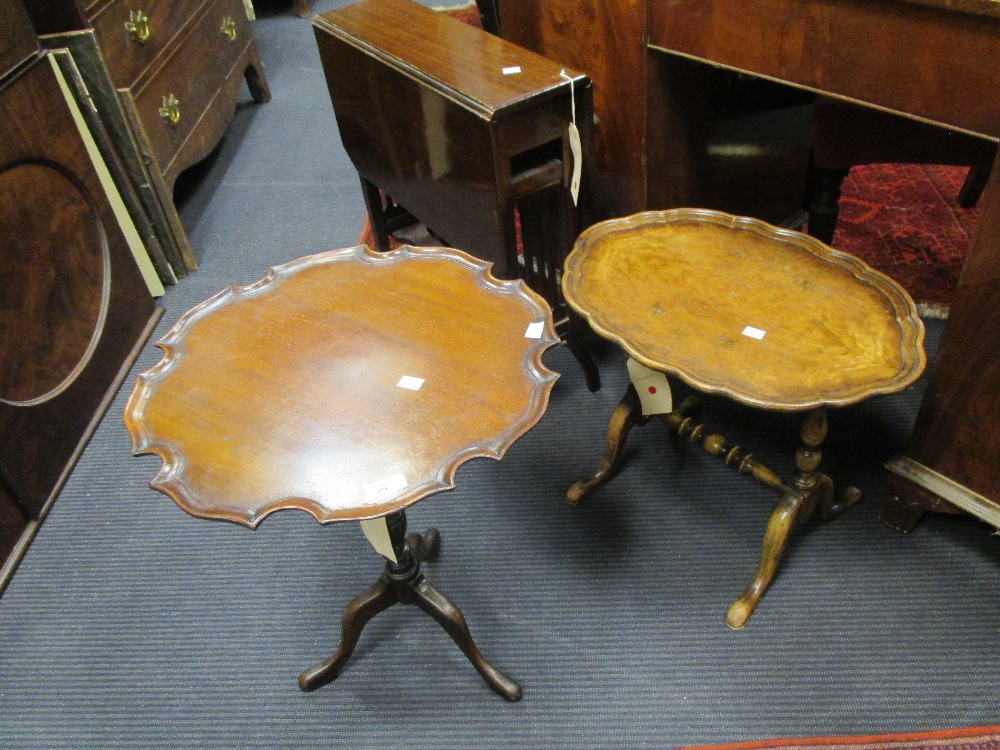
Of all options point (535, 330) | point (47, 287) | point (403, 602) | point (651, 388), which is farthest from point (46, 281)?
point (651, 388)

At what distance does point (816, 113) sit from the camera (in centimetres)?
181

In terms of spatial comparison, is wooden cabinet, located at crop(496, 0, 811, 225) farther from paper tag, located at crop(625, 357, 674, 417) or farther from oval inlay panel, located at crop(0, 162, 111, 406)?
oval inlay panel, located at crop(0, 162, 111, 406)

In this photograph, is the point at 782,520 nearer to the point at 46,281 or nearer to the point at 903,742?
the point at 903,742

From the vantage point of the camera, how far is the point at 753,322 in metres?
1.35

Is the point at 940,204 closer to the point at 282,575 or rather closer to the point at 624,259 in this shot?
the point at 624,259

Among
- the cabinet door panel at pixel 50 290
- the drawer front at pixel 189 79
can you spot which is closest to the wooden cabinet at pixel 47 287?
the cabinet door panel at pixel 50 290

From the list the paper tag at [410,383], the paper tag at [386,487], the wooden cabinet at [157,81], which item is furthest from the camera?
the wooden cabinet at [157,81]

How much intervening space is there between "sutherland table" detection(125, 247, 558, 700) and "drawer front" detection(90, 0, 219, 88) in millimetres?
1234

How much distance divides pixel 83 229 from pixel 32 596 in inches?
37.1

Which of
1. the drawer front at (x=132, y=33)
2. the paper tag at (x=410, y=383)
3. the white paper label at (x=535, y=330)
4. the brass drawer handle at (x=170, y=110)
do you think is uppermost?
the drawer front at (x=132, y=33)

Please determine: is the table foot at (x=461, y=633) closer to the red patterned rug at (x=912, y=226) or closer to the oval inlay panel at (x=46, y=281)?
the oval inlay panel at (x=46, y=281)

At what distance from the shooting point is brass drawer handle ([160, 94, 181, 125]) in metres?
2.59

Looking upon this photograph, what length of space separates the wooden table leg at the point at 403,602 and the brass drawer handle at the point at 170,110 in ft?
5.98

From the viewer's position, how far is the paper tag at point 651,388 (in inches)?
60.9
